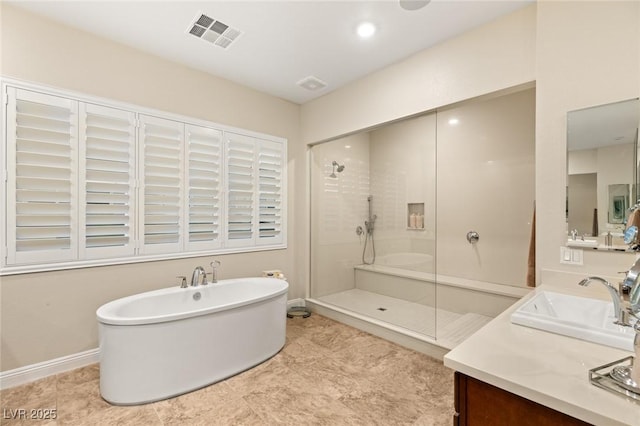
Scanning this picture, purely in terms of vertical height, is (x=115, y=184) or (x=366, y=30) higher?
(x=366, y=30)

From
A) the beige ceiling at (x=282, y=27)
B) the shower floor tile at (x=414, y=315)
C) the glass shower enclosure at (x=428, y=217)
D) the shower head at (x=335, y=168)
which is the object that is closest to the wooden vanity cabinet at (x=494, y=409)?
the shower floor tile at (x=414, y=315)

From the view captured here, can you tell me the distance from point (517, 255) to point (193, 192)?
3718mm

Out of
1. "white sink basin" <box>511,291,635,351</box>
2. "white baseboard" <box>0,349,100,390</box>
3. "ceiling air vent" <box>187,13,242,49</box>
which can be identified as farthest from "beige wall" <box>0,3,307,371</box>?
"white sink basin" <box>511,291,635,351</box>

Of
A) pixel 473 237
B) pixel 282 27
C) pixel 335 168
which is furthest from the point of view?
pixel 335 168

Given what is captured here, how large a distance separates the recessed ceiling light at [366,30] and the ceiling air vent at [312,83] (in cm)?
90

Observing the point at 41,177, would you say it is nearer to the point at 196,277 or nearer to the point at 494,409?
the point at 196,277

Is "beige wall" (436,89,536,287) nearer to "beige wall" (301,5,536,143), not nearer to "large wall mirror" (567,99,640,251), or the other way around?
"beige wall" (301,5,536,143)

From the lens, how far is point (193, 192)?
3076 millimetres

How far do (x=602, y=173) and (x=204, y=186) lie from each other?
10.7 feet

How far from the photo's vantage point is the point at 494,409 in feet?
2.99

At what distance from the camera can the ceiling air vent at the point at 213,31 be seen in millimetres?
2338

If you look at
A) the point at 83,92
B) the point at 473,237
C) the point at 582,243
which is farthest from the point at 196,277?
the point at 473,237

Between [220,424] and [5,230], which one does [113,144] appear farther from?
[220,424]

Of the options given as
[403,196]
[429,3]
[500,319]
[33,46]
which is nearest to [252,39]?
[429,3]
